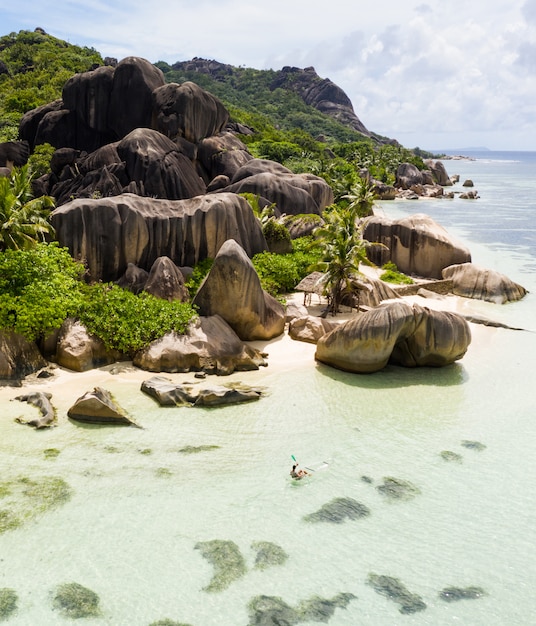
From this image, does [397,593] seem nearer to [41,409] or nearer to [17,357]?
[41,409]

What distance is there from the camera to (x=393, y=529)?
10.5 metres

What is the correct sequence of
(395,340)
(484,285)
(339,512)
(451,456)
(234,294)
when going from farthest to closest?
(484,285)
(234,294)
(395,340)
(451,456)
(339,512)

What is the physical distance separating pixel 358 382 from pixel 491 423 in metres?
3.87

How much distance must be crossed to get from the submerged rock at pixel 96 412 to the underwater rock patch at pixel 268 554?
5.10 m

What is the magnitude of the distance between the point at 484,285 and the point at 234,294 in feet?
46.3

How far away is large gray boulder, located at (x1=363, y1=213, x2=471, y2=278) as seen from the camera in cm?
2984

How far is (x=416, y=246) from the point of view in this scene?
30.5m

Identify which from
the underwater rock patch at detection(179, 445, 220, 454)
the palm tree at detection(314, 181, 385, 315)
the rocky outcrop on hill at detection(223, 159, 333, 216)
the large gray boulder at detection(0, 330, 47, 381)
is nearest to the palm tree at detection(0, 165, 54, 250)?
the large gray boulder at detection(0, 330, 47, 381)

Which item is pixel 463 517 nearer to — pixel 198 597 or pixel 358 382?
pixel 198 597

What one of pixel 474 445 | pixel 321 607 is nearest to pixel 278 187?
pixel 474 445

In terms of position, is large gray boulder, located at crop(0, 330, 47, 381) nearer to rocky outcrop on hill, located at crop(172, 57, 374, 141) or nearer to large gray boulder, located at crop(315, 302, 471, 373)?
large gray boulder, located at crop(315, 302, 471, 373)

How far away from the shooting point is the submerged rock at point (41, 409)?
1330 centimetres

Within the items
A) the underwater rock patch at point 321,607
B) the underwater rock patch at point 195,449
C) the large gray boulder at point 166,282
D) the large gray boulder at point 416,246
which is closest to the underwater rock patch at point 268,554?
the underwater rock patch at point 321,607

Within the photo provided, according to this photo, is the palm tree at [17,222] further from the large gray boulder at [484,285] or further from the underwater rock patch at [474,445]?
the large gray boulder at [484,285]
